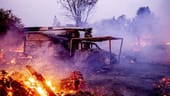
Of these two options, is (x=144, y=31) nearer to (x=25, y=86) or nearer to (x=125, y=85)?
(x=125, y=85)

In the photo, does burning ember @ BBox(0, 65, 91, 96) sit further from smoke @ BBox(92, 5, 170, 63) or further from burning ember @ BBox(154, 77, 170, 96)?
smoke @ BBox(92, 5, 170, 63)

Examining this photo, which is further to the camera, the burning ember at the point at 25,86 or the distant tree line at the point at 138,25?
the distant tree line at the point at 138,25

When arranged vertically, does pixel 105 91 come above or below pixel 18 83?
below

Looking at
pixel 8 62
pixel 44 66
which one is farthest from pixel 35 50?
pixel 44 66

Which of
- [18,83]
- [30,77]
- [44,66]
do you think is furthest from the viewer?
[44,66]

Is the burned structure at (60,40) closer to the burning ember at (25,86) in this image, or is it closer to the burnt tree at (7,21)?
the burnt tree at (7,21)

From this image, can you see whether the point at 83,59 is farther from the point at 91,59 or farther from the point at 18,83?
the point at 18,83

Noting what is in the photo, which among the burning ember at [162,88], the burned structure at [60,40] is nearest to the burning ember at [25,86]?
the burning ember at [162,88]

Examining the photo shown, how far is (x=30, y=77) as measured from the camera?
33.3ft

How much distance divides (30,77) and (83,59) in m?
7.95

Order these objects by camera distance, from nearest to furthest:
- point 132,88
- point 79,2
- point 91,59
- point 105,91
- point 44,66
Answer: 1. point 105,91
2. point 132,88
3. point 44,66
4. point 91,59
5. point 79,2

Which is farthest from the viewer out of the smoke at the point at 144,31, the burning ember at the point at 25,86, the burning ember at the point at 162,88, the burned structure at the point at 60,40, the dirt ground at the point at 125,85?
the smoke at the point at 144,31

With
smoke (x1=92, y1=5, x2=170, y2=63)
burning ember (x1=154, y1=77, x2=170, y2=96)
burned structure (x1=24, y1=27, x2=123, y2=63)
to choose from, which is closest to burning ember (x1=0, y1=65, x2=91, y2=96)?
burning ember (x1=154, y1=77, x2=170, y2=96)

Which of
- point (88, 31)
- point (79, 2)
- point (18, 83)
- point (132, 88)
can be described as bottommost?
point (132, 88)
